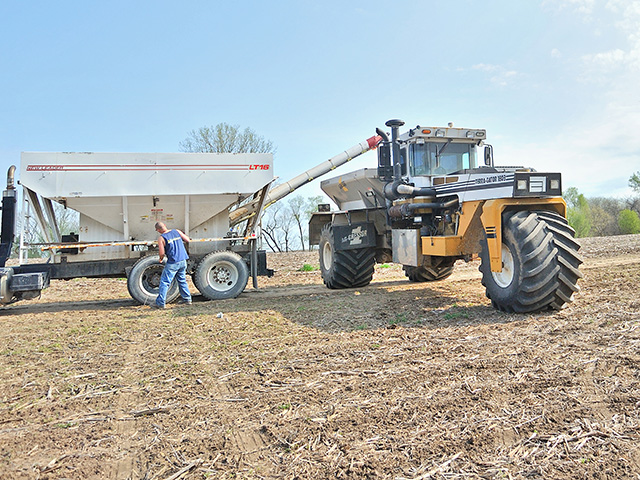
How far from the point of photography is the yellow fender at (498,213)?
666 cm

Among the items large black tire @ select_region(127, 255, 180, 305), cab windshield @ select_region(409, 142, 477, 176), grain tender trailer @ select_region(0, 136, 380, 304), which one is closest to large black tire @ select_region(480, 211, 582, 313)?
cab windshield @ select_region(409, 142, 477, 176)

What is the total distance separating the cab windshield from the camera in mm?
8758

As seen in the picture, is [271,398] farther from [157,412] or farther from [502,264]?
[502,264]

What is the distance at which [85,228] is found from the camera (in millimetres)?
9758

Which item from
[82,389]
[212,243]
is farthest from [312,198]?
[82,389]

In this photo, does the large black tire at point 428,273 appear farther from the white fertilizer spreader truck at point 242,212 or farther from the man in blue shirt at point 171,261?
the man in blue shirt at point 171,261

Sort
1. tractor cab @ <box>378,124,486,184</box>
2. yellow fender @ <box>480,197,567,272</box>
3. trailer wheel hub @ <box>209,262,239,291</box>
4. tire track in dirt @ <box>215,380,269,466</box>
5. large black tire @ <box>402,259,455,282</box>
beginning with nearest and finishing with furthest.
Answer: tire track in dirt @ <box>215,380,269,466</box>, yellow fender @ <box>480,197,567,272</box>, tractor cab @ <box>378,124,486,184</box>, trailer wheel hub @ <box>209,262,239,291</box>, large black tire @ <box>402,259,455,282</box>

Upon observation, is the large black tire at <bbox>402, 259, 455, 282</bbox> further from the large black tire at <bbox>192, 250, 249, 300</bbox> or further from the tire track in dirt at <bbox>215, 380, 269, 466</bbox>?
the tire track in dirt at <bbox>215, 380, 269, 466</bbox>

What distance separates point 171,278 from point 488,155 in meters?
6.33

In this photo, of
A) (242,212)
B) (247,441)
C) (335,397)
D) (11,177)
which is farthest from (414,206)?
(11,177)

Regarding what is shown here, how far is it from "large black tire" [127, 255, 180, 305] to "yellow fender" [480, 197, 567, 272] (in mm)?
5886

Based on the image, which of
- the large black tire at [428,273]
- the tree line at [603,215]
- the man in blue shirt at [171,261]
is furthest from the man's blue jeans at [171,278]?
the tree line at [603,215]

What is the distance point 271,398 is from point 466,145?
6724 millimetres

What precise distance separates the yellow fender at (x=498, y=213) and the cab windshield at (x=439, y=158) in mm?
1992
